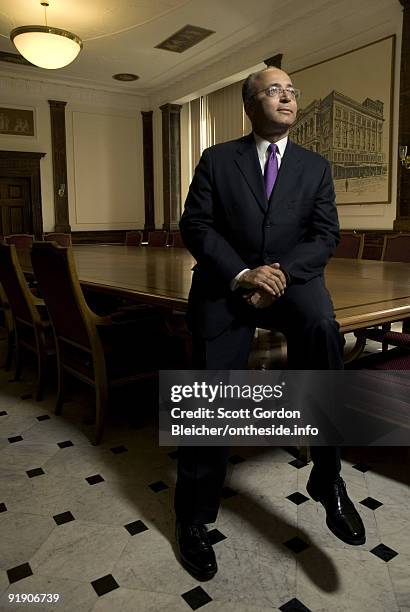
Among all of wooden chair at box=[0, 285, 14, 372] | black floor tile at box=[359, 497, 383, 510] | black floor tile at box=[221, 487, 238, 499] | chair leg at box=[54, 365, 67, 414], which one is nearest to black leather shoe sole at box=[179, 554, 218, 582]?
black floor tile at box=[221, 487, 238, 499]

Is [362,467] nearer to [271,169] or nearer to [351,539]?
[351,539]

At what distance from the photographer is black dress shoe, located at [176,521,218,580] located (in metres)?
1.41

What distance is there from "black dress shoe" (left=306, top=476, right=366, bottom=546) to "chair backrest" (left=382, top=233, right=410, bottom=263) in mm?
2651

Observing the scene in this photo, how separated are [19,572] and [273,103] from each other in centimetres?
144

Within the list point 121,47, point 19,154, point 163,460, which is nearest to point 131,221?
point 19,154

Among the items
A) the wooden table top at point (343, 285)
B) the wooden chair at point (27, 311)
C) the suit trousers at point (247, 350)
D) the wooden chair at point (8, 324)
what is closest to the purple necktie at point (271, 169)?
the suit trousers at point (247, 350)

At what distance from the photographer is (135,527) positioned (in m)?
1.66

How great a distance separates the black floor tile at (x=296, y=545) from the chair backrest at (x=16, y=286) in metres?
1.83

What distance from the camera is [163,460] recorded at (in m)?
2.13

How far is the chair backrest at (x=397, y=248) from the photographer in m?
3.77

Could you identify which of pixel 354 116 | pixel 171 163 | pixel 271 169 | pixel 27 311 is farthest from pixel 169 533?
pixel 171 163

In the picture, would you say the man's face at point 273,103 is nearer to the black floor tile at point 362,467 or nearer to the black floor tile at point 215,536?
the black floor tile at point 215,536

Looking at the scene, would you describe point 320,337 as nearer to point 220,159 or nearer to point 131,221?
point 220,159

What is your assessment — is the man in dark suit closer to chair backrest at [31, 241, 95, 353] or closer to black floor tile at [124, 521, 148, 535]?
black floor tile at [124, 521, 148, 535]
